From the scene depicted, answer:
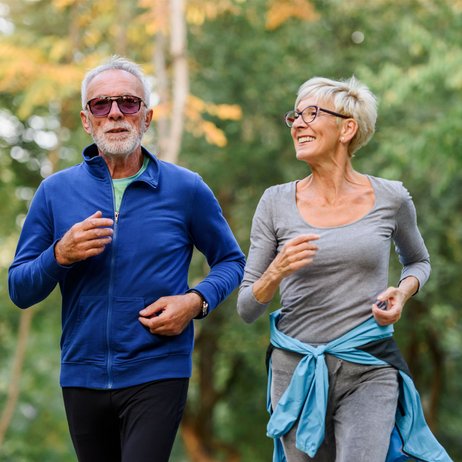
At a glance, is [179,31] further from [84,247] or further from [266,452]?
[266,452]

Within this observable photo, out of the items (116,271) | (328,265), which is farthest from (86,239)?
(328,265)

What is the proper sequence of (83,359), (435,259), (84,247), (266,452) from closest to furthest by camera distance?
(84,247)
(83,359)
(435,259)
(266,452)

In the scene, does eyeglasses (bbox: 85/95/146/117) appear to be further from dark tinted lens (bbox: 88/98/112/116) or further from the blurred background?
the blurred background

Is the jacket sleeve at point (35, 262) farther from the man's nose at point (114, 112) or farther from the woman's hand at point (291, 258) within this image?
the woman's hand at point (291, 258)

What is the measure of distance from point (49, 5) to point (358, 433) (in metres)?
16.4

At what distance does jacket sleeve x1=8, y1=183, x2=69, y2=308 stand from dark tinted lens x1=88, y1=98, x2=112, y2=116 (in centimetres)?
38

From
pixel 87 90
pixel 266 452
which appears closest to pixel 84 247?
pixel 87 90

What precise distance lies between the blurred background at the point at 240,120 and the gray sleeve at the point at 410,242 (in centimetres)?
869

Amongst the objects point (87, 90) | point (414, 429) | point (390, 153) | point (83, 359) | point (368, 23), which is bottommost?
point (414, 429)

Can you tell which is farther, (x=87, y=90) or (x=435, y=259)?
(x=435, y=259)

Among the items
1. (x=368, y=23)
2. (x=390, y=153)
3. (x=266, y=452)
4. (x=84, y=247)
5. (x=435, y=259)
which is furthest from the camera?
(x=266, y=452)

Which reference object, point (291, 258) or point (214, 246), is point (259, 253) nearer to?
point (214, 246)

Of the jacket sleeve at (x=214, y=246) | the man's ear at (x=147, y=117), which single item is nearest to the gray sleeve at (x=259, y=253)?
the jacket sleeve at (x=214, y=246)

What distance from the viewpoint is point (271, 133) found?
19312 mm
